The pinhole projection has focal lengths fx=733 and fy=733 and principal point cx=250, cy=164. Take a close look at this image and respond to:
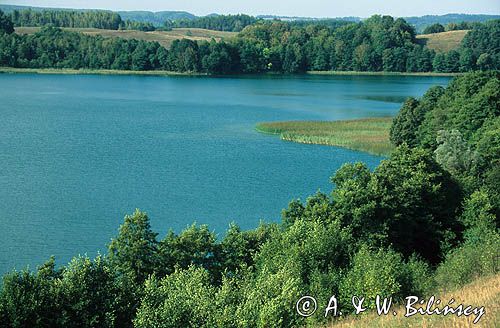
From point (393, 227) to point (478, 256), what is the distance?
15.6ft

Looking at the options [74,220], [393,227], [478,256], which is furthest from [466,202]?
[74,220]

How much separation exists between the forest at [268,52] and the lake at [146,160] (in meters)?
22.5

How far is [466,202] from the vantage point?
23.9m

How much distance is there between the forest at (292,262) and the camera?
14.4 m

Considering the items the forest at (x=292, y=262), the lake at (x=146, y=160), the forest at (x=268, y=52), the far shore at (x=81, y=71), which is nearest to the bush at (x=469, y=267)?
the forest at (x=292, y=262)

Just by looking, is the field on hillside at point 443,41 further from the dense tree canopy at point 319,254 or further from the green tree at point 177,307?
the green tree at point 177,307

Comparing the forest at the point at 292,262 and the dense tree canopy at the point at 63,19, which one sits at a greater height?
the dense tree canopy at the point at 63,19

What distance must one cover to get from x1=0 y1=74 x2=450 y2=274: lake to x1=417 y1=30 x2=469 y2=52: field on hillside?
43.1 m

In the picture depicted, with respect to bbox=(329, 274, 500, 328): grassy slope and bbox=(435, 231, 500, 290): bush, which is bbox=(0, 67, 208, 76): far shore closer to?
bbox=(435, 231, 500, 290): bush

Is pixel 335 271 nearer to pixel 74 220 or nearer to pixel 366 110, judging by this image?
pixel 74 220

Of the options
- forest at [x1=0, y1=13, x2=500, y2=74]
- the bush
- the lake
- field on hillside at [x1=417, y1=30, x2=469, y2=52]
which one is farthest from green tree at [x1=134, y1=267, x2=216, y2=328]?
field on hillside at [x1=417, y1=30, x2=469, y2=52]

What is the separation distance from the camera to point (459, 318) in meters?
11.9

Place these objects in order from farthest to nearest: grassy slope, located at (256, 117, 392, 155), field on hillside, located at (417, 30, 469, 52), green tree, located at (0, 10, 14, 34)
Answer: field on hillside, located at (417, 30, 469, 52) → green tree, located at (0, 10, 14, 34) → grassy slope, located at (256, 117, 392, 155)

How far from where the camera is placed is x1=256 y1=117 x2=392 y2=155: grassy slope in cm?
4431
